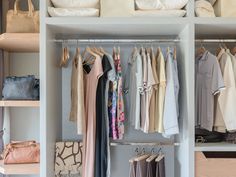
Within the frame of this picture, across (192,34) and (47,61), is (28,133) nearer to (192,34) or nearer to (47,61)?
(47,61)

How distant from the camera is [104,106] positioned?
6.62 ft

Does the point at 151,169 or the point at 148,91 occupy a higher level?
the point at 148,91

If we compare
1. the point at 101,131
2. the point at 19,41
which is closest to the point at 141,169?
the point at 101,131

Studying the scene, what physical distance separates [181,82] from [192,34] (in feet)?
1.16

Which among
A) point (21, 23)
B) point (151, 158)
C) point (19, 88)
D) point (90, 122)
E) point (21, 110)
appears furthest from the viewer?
point (21, 110)

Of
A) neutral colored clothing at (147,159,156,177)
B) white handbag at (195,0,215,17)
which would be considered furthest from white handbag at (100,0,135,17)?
neutral colored clothing at (147,159,156,177)

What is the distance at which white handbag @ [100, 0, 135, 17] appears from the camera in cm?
188

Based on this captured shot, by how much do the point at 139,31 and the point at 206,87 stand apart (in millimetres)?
608

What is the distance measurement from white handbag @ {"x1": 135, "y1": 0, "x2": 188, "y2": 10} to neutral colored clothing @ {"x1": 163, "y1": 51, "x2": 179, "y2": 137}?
1.16 ft

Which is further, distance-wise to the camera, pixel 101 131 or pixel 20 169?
pixel 101 131

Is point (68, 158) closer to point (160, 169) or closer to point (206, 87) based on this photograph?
point (160, 169)

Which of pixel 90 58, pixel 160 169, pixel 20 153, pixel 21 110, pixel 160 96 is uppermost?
pixel 90 58

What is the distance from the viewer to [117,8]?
1885 millimetres

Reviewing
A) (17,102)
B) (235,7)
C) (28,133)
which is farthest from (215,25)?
(28,133)
